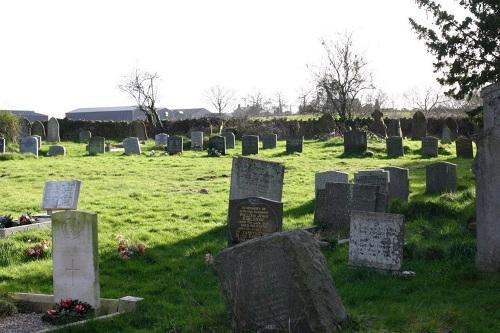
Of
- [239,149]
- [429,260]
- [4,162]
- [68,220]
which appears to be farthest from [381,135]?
[68,220]

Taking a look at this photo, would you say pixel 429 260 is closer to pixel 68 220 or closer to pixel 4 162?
pixel 68 220

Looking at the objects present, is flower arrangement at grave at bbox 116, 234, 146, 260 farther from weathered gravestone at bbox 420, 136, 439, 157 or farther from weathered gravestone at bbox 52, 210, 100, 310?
weathered gravestone at bbox 420, 136, 439, 157

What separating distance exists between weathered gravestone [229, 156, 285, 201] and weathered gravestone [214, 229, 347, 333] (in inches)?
237

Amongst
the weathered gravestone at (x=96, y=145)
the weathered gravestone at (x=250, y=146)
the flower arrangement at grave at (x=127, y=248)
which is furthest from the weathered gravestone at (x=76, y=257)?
the weathered gravestone at (x=96, y=145)

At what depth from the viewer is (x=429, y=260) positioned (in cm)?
941

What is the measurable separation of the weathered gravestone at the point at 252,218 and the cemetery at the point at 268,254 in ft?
0.06

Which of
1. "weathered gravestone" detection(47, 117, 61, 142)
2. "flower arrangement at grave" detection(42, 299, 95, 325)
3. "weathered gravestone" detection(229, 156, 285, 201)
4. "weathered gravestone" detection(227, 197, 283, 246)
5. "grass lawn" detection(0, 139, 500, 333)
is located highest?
"weathered gravestone" detection(47, 117, 61, 142)

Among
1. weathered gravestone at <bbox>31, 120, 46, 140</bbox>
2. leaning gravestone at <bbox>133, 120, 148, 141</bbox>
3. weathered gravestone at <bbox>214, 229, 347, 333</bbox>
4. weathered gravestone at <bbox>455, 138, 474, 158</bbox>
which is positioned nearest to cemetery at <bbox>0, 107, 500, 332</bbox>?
weathered gravestone at <bbox>214, 229, 347, 333</bbox>

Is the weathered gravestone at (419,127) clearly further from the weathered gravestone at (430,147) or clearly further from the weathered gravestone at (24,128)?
the weathered gravestone at (24,128)

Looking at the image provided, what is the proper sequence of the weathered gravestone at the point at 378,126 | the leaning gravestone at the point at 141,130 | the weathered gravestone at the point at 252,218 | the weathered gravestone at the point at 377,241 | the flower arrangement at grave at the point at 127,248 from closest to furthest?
the weathered gravestone at the point at 377,241
the weathered gravestone at the point at 252,218
the flower arrangement at grave at the point at 127,248
the weathered gravestone at the point at 378,126
the leaning gravestone at the point at 141,130

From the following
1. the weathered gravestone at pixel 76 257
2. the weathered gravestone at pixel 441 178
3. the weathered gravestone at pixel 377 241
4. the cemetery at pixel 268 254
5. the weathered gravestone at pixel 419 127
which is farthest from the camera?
the weathered gravestone at pixel 419 127

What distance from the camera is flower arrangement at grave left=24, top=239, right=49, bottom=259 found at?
10344mm

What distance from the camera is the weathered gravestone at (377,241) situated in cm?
890

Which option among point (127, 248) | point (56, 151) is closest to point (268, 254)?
point (127, 248)
